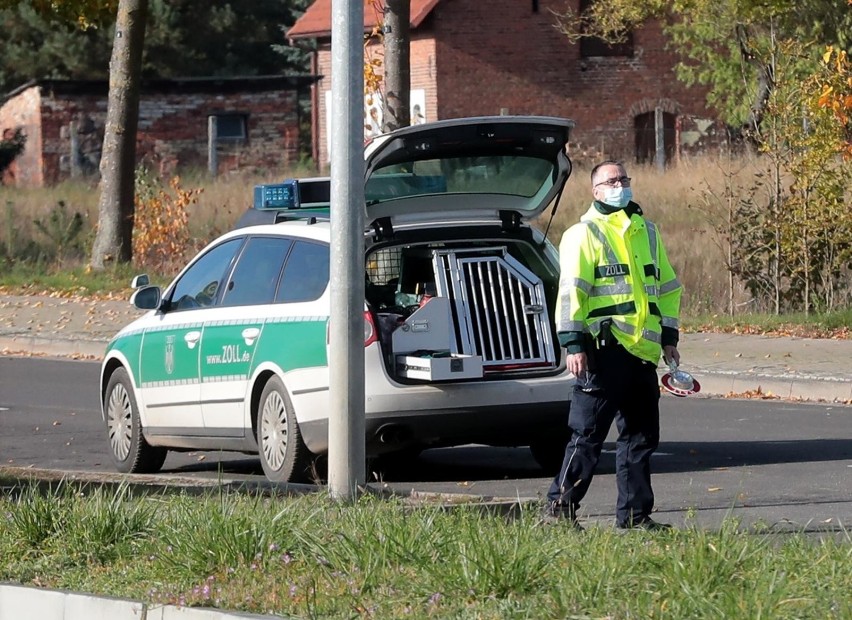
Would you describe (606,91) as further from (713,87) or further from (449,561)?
(449,561)

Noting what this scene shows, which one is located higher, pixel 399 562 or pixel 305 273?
pixel 305 273

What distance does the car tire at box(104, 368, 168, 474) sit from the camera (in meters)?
11.4

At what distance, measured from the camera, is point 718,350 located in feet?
54.3

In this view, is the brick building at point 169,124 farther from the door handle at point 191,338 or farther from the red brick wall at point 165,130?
the door handle at point 191,338

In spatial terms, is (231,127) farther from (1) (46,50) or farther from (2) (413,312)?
(2) (413,312)

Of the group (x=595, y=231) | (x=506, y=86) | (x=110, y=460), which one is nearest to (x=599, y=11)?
(x=506, y=86)

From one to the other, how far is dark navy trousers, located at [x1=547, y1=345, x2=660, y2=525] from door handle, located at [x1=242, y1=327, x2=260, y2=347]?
298 cm

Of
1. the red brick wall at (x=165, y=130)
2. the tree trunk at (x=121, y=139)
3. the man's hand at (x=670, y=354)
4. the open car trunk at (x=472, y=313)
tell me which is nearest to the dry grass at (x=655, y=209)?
the tree trunk at (x=121, y=139)

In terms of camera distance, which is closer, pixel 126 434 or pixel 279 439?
pixel 279 439

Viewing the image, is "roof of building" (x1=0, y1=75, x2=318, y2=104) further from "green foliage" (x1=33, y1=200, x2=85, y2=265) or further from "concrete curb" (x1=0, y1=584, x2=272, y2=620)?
"concrete curb" (x1=0, y1=584, x2=272, y2=620)

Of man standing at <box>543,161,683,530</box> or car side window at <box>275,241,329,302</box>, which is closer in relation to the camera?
man standing at <box>543,161,683,530</box>

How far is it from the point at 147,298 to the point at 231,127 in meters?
39.3

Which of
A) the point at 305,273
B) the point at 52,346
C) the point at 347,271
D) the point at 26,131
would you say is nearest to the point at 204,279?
the point at 305,273

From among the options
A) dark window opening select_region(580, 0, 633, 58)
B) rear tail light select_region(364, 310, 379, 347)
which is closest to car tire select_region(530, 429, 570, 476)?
rear tail light select_region(364, 310, 379, 347)
